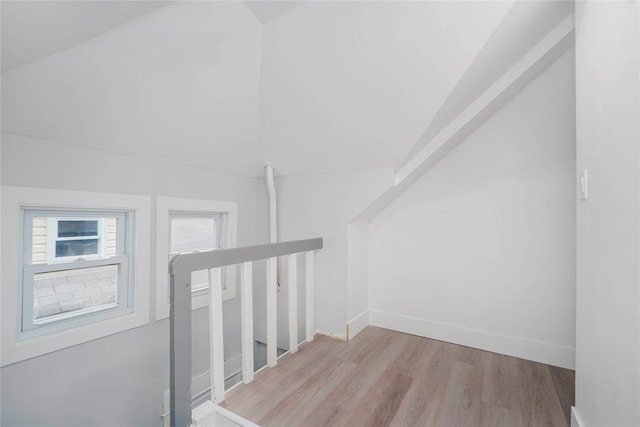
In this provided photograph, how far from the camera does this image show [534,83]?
5.97 feet

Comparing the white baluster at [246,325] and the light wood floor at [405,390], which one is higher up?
the white baluster at [246,325]

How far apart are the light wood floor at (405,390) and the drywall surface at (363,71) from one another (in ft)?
4.32

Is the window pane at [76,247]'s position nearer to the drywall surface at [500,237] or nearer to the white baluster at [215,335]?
the white baluster at [215,335]

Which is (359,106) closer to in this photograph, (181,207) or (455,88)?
(455,88)

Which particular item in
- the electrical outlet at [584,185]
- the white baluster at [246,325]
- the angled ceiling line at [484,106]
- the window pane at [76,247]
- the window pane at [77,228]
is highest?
the angled ceiling line at [484,106]

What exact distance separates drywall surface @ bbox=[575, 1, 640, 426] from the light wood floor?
0.34 meters

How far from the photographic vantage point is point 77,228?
172cm

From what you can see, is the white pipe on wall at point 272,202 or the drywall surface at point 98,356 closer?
the drywall surface at point 98,356

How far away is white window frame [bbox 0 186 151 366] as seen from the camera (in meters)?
1.38

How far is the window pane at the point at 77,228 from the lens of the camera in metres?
1.66

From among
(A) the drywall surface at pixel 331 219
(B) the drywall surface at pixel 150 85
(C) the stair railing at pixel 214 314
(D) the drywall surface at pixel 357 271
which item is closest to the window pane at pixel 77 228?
(B) the drywall surface at pixel 150 85

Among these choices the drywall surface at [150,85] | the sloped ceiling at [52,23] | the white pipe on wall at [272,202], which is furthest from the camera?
the white pipe on wall at [272,202]

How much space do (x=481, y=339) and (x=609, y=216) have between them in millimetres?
1388

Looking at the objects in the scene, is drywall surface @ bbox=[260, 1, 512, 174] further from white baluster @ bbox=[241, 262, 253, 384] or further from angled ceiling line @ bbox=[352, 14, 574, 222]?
white baluster @ bbox=[241, 262, 253, 384]
